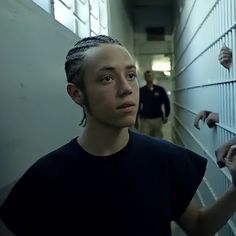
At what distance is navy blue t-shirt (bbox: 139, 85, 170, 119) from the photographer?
6.00 m

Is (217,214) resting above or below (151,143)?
below

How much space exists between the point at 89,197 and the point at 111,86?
0.25 metres

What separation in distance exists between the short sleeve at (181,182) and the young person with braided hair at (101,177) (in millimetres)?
15

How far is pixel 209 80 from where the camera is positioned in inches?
98.9

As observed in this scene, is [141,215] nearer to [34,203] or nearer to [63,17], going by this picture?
[34,203]

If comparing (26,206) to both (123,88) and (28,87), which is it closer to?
(123,88)

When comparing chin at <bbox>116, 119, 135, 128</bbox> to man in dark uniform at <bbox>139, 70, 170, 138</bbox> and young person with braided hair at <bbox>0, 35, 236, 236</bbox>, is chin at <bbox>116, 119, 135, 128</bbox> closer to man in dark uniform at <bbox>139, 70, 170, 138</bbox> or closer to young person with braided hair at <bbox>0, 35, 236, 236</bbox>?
young person with braided hair at <bbox>0, 35, 236, 236</bbox>

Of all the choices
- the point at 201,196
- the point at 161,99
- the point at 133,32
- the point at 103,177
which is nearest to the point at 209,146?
the point at 201,196

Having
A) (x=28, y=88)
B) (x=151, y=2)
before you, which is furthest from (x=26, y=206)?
(x=151, y=2)

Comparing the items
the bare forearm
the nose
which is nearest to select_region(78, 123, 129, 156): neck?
the nose

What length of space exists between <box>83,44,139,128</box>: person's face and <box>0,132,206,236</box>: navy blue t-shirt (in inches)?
4.2

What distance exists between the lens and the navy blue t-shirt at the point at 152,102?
6000mm

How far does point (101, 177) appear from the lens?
871mm

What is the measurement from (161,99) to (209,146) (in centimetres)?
344
